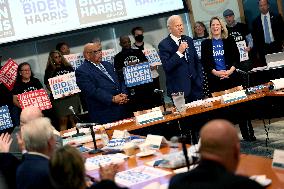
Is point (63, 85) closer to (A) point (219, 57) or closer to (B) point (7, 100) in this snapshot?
(B) point (7, 100)

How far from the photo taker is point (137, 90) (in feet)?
26.6

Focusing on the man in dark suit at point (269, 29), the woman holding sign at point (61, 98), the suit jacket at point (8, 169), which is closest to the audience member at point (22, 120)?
the suit jacket at point (8, 169)

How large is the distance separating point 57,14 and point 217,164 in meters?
7.20

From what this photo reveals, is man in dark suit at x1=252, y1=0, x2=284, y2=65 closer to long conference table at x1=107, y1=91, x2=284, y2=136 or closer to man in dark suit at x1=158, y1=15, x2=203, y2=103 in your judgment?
man in dark suit at x1=158, y1=15, x2=203, y2=103

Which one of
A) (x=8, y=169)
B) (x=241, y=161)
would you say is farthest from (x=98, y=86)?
(x=241, y=161)

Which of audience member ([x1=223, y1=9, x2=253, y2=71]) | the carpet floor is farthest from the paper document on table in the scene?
audience member ([x1=223, y1=9, x2=253, y2=71])

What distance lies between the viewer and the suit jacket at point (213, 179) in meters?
2.08

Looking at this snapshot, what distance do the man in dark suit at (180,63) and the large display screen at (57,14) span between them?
293 cm

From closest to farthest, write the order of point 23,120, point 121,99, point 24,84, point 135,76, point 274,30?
point 23,120
point 121,99
point 135,76
point 24,84
point 274,30

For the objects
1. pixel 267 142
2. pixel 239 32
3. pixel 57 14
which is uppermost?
pixel 57 14

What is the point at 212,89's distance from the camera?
Answer: 7.02 m

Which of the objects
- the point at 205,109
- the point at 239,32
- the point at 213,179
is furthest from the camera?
the point at 239,32

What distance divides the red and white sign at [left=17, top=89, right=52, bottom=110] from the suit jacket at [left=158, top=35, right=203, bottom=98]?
197 centimetres

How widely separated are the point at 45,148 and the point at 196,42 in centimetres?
603
